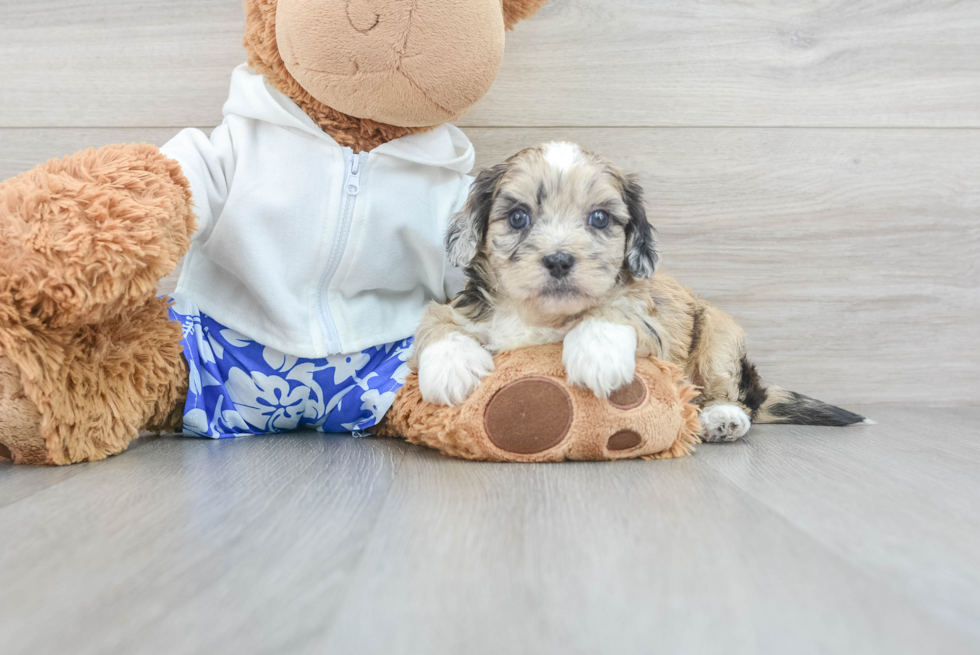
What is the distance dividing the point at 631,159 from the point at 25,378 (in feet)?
5.40

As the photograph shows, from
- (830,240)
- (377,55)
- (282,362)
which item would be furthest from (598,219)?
(830,240)

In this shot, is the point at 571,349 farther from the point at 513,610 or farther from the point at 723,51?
the point at 723,51

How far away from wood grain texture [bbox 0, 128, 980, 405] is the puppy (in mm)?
570

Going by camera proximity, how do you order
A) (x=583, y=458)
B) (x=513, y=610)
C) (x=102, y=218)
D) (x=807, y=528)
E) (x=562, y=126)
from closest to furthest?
(x=513, y=610)
(x=807, y=528)
(x=102, y=218)
(x=583, y=458)
(x=562, y=126)

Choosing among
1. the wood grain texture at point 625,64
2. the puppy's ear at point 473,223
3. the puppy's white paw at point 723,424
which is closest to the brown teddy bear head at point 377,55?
the puppy's ear at point 473,223

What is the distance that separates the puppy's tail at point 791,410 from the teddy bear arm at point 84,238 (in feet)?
4.85

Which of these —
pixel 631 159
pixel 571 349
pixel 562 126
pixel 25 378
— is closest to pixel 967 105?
pixel 631 159

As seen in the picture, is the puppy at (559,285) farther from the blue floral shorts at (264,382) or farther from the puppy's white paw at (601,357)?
the blue floral shorts at (264,382)

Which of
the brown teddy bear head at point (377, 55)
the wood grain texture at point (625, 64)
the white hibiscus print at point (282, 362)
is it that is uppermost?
the wood grain texture at point (625, 64)

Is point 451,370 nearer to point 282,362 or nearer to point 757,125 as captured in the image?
point 282,362

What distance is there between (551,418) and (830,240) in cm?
132

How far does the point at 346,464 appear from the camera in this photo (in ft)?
4.51

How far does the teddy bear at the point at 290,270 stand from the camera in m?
1.34

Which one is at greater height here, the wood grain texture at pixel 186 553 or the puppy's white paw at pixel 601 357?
the puppy's white paw at pixel 601 357
